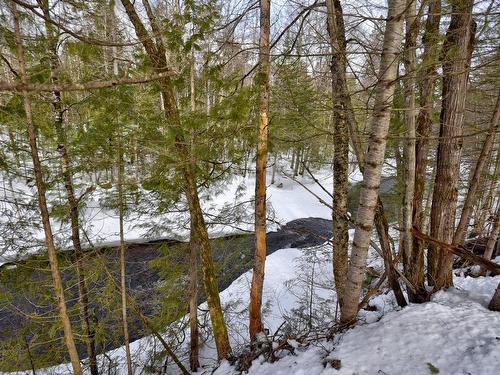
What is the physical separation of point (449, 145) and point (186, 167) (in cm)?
313

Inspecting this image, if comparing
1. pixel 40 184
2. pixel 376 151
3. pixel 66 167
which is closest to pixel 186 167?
pixel 66 167

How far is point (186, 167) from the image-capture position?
413cm

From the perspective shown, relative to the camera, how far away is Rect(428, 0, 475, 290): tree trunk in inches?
122

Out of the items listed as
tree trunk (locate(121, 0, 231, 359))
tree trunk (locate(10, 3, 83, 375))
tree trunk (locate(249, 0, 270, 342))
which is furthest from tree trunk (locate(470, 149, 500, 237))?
tree trunk (locate(10, 3, 83, 375))

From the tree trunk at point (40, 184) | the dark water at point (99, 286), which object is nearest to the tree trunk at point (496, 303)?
the dark water at point (99, 286)

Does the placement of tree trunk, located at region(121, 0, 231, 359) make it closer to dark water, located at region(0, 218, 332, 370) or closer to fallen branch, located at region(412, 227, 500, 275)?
dark water, located at region(0, 218, 332, 370)

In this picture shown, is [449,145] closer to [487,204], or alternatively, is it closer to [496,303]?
[496,303]

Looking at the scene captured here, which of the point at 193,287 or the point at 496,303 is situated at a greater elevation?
the point at 496,303

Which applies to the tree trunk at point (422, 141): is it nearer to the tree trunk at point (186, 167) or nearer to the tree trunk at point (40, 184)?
the tree trunk at point (186, 167)

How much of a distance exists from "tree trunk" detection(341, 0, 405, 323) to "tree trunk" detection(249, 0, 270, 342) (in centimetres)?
145

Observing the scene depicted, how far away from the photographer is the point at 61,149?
13.0 ft

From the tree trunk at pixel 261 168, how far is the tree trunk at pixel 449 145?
6.30 ft

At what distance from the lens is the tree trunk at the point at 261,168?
3.66 m

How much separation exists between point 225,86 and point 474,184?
3304 millimetres
